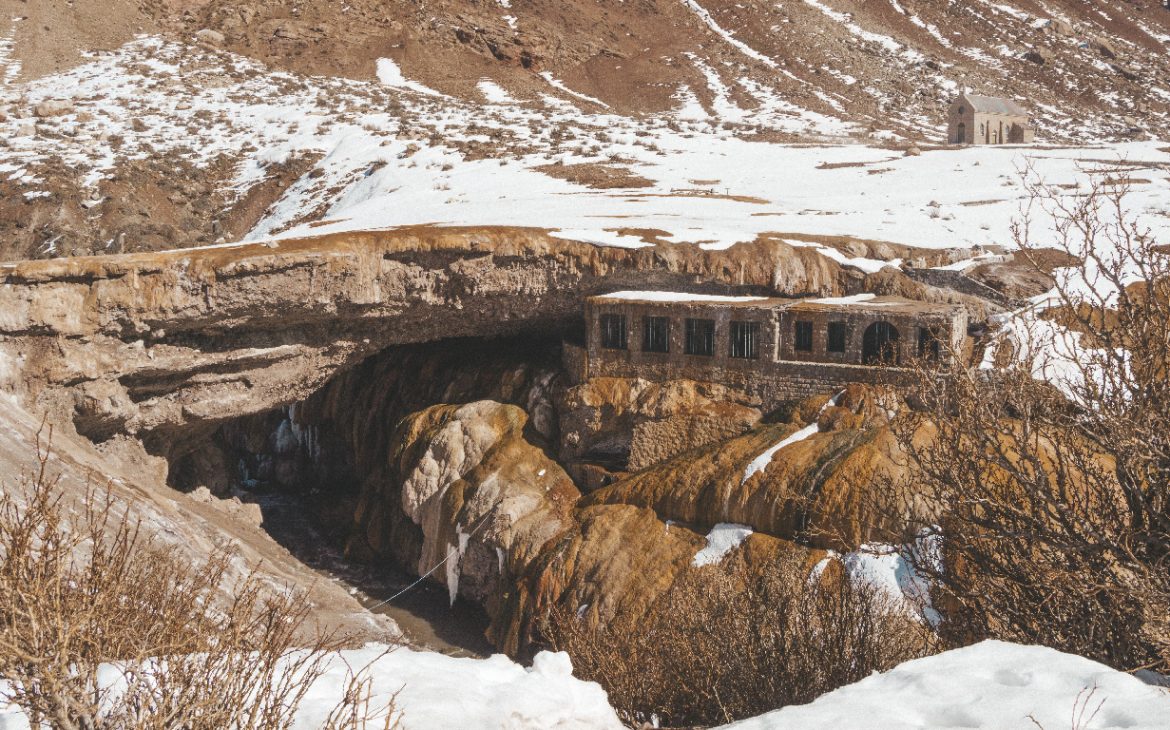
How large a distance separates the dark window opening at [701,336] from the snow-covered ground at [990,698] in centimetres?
2042

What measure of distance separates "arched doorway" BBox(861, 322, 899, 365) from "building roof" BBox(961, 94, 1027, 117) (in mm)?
53805

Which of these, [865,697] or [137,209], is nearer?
[865,697]

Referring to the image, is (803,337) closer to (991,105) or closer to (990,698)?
(990,698)

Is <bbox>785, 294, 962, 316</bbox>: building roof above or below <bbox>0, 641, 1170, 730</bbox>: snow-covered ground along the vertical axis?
above

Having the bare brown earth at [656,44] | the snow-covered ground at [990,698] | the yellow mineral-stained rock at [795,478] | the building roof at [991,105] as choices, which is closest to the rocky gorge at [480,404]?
the yellow mineral-stained rock at [795,478]

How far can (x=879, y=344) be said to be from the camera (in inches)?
1050

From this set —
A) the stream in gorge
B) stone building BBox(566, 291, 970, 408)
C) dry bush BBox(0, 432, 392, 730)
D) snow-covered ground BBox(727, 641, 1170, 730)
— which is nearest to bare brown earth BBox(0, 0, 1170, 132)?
the stream in gorge

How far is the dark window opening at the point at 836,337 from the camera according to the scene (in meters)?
27.1

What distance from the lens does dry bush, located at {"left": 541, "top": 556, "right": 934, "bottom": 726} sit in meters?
14.8

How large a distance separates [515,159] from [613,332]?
27.7 m

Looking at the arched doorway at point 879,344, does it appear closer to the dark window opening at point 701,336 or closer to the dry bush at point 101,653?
the dark window opening at point 701,336

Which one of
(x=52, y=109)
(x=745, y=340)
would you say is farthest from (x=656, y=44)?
(x=745, y=340)

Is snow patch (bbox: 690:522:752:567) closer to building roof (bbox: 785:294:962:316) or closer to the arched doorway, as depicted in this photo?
the arched doorway

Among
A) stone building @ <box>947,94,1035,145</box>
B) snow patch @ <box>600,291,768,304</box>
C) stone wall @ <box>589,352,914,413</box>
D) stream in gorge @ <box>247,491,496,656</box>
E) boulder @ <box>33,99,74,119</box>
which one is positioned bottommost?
stream in gorge @ <box>247,491,496,656</box>
